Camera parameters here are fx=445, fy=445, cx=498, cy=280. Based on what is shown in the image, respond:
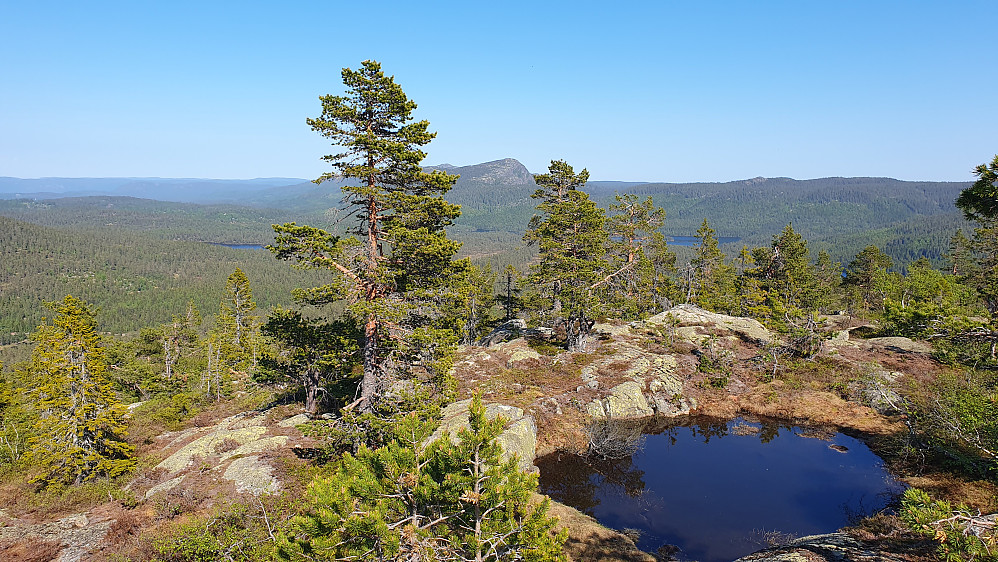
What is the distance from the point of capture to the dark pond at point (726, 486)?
19.0m

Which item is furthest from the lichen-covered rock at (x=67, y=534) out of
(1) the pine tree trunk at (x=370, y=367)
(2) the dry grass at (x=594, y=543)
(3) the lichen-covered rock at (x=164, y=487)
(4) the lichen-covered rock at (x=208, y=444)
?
(2) the dry grass at (x=594, y=543)

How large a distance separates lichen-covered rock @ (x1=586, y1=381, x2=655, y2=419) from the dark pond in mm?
2137

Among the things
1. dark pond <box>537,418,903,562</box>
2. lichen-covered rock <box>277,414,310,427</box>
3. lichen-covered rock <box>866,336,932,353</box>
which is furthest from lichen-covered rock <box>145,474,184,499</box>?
lichen-covered rock <box>866,336,932,353</box>

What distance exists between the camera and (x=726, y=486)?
23.0 metres

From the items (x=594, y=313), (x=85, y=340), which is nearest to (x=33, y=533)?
(x=85, y=340)

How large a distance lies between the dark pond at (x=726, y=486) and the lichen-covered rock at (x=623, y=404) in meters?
2.14

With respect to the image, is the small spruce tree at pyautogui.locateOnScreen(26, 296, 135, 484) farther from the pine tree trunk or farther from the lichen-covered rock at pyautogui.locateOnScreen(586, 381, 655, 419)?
the lichen-covered rock at pyautogui.locateOnScreen(586, 381, 655, 419)

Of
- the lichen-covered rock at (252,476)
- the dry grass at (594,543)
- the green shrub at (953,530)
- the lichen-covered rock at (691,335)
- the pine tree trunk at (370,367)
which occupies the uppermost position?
the green shrub at (953,530)

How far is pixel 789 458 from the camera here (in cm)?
2561

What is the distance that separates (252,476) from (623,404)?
71.0 feet

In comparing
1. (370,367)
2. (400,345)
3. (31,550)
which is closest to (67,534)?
(31,550)

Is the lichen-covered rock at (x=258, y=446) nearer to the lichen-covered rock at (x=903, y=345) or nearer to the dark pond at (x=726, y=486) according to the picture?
the dark pond at (x=726, y=486)

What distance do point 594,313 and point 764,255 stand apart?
24.5 metres

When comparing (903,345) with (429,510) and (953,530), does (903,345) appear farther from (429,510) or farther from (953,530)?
(429,510)
